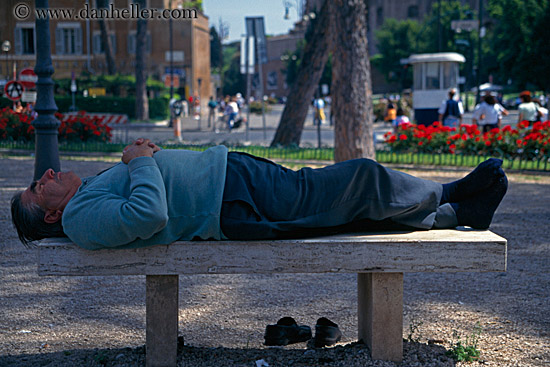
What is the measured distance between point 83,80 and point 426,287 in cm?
4017

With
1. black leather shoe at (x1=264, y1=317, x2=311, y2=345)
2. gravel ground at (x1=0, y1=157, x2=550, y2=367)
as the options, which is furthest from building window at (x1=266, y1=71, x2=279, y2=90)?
black leather shoe at (x1=264, y1=317, x2=311, y2=345)

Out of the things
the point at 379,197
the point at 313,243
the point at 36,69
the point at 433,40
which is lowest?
the point at 313,243

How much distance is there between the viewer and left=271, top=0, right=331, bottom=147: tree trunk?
637 inches

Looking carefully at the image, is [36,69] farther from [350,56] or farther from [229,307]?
[350,56]

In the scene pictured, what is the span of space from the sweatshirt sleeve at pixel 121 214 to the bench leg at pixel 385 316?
101 centimetres

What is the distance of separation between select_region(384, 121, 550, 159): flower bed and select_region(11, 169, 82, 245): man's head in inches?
435

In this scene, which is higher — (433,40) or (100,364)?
(433,40)

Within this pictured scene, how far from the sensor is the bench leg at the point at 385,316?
10.1ft

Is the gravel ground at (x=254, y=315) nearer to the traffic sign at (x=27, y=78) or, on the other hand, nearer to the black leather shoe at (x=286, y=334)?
the black leather shoe at (x=286, y=334)

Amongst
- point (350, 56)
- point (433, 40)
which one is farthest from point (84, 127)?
point (433, 40)

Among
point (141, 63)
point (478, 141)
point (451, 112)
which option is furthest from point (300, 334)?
point (141, 63)

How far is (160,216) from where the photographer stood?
2.75 m

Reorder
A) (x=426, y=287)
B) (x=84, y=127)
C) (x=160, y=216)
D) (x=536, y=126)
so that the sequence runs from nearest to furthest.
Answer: (x=160, y=216)
(x=426, y=287)
(x=536, y=126)
(x=84, y=127)

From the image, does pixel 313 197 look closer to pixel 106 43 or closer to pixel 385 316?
pixel 385 316
